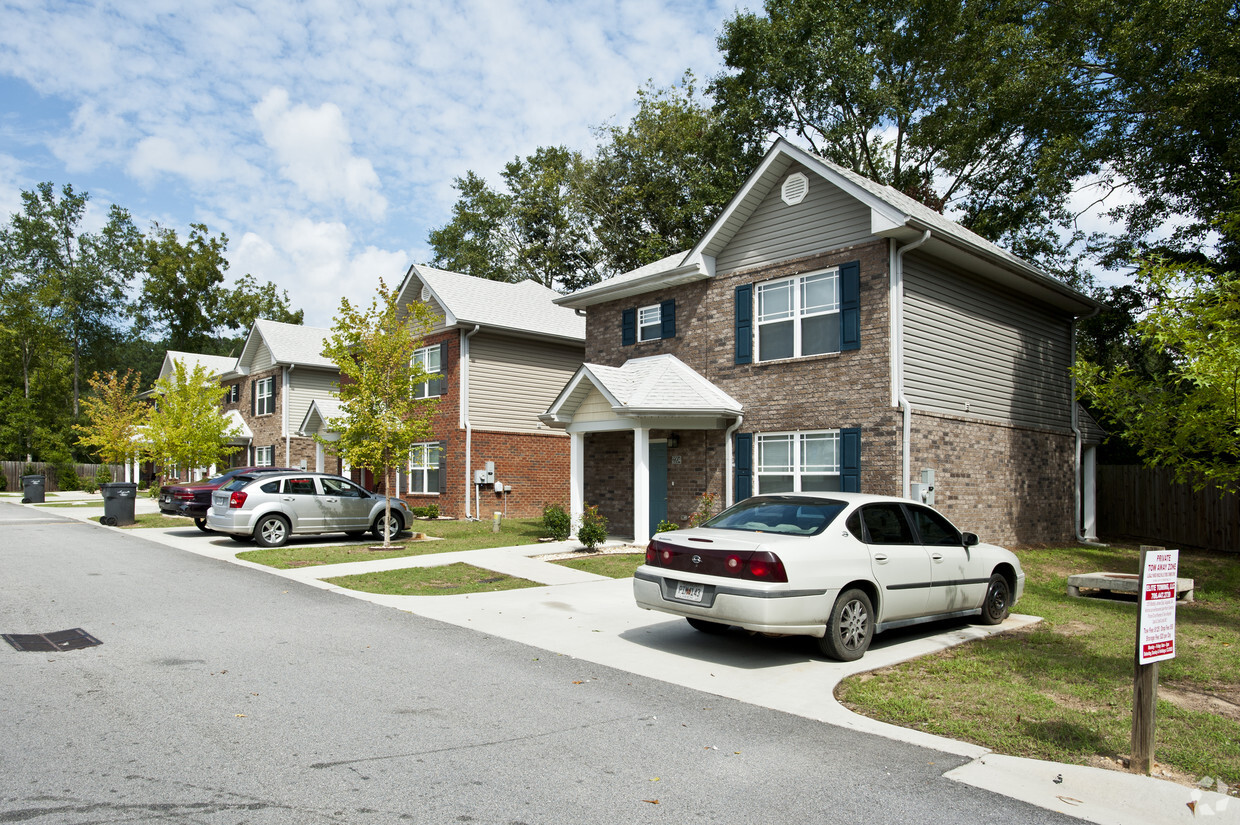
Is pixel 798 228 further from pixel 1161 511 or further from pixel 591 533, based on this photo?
pixel 1161 511

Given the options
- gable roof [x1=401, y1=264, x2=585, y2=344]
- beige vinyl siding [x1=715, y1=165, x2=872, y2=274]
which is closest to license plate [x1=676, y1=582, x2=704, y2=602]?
beige vinyl siding [x1=715, y1=165, x2=872, y2=274]

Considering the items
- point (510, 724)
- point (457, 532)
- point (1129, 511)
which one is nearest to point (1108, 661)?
point (510, 724)

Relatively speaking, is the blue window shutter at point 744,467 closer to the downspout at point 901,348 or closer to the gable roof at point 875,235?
the downspout at point 901,348

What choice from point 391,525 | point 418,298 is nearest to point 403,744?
point 391,525

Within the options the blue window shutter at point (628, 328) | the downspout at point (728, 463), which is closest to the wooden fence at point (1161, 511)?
the downspout at point (728, 463)

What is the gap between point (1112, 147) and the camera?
20922 mm

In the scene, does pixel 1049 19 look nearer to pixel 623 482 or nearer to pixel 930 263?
pixel 930 263

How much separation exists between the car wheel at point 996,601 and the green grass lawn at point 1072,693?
0.35 meters

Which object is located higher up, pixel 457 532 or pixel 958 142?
pixel 958 142

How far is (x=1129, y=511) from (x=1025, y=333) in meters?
6.98

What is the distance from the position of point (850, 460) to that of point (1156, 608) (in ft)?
32.7

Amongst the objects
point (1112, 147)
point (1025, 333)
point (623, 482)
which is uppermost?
point (1112, 147)

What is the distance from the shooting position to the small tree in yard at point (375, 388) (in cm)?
1752

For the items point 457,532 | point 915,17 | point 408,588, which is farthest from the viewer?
point 915,17
